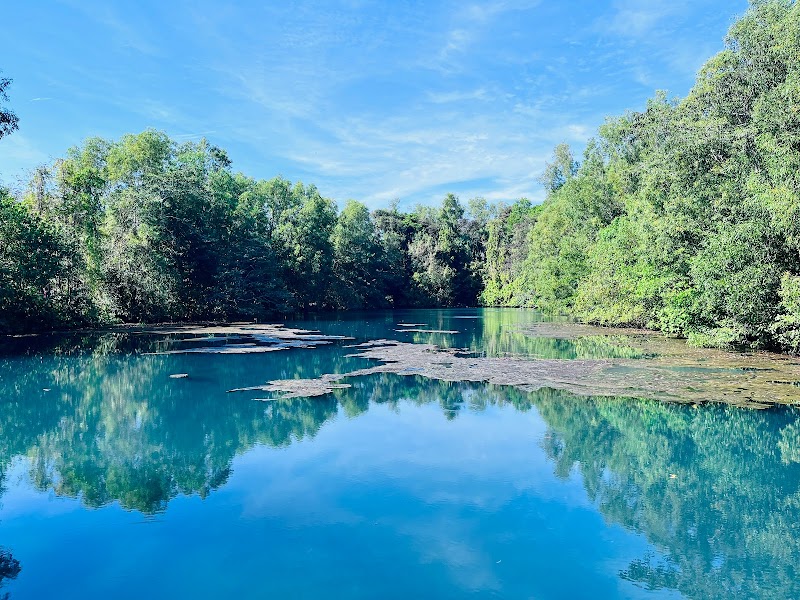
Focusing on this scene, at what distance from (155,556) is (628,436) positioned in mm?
7202

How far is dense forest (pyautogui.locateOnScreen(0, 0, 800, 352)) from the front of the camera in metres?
15.8

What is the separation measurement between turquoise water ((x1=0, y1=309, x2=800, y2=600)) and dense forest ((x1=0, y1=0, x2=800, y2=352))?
8.29m

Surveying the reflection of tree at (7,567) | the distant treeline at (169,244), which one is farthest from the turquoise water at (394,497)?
the distant treeline at (169,244)

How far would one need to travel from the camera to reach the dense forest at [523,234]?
51.8 feet

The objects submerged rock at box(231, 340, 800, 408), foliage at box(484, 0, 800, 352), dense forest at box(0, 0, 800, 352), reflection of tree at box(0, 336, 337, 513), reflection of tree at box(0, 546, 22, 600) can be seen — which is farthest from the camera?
dense forest at box(0, 0, 800, 352)

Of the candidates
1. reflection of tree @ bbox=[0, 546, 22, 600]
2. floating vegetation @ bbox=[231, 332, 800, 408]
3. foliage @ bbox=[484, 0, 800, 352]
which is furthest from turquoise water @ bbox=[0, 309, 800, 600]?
foliage @ bbox=[484, 0, 800, 352]

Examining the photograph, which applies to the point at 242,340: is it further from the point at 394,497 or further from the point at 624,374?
the point at 394,497

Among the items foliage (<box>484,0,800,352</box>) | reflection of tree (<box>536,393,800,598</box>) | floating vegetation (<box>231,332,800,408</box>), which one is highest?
foliage (<box>484,0,800,352</box>)

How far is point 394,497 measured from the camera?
21.2 ft

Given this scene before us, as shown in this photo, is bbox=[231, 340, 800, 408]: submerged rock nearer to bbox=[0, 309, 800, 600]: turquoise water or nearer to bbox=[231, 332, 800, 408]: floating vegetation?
bbox=[231, 332, 800, 408]: floating vegetation

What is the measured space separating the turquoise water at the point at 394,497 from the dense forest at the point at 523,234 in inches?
326

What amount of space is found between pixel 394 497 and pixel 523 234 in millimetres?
59140

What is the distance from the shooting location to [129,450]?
328 inches

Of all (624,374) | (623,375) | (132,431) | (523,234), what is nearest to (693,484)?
(623,375)
